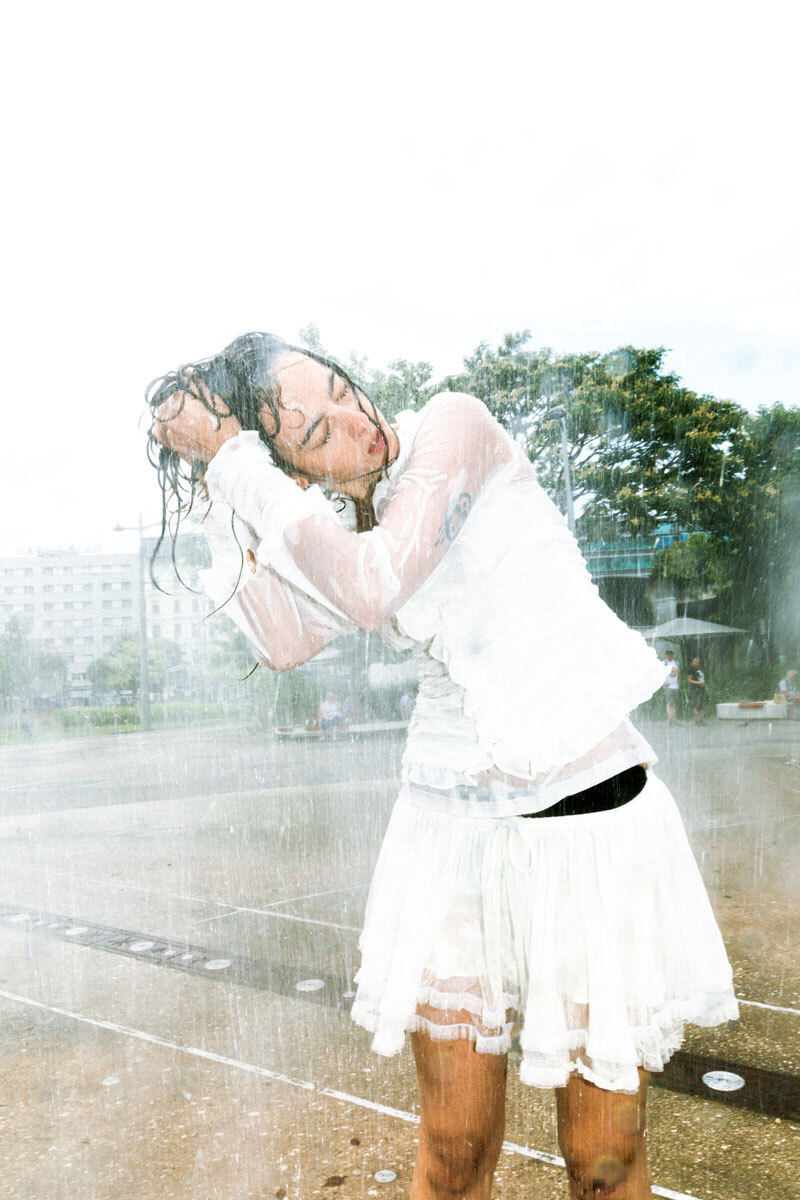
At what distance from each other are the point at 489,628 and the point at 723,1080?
199 cm

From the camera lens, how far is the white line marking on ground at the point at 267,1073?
229 centimetres

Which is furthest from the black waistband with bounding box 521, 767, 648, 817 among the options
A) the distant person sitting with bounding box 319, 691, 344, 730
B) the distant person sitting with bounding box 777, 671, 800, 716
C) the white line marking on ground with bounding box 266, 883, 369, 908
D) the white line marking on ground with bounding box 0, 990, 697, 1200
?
the distant person sitting with bounding box 319, 691, 344, 730

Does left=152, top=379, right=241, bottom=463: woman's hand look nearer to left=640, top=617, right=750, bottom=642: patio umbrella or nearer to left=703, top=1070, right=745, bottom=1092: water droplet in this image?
left=703, top=1070, right=745, bottom=1092: water droplet

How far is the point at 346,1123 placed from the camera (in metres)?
2.50

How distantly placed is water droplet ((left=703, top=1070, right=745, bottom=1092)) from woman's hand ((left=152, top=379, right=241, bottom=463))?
2237mm

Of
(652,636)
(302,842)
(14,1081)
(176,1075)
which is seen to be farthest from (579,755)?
(652,636)

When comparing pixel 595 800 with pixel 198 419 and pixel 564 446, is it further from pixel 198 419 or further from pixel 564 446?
pixel 564 446

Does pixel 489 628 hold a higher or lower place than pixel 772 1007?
higher

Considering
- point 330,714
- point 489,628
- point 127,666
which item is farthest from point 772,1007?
point 127,666

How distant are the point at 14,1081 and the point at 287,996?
926 millimetres

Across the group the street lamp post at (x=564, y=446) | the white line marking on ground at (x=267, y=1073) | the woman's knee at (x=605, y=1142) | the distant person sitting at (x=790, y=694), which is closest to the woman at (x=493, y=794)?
the woman's knee at (x=605, y=1142)

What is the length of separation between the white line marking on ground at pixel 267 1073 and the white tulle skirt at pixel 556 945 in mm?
1024

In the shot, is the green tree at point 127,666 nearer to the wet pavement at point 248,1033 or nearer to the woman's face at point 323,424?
the wet pavement at point 248,1033

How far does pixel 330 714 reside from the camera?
21766mm
